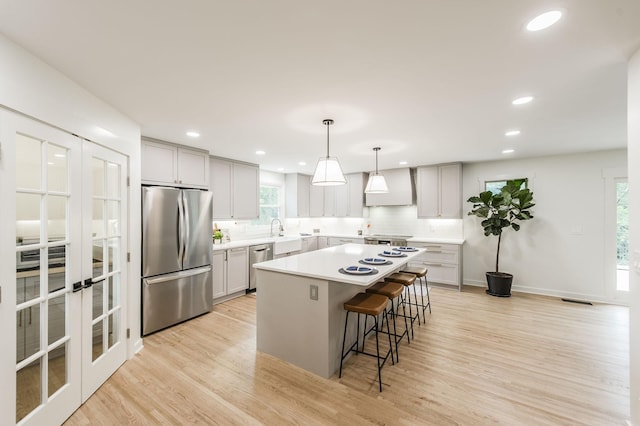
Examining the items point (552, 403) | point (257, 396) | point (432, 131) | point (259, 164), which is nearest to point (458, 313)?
point (552, 403)

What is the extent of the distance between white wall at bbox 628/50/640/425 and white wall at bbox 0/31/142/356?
369 centimetres

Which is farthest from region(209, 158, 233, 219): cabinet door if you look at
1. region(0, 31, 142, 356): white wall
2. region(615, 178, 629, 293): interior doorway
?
region(615, 178, 629, 293): interior doorway

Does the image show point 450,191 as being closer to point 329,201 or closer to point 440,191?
point 440,191

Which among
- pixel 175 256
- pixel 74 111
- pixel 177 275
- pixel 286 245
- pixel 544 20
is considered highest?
pixel 544 20

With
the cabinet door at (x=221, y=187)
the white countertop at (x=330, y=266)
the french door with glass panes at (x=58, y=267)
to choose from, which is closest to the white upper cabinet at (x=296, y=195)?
the cabinet door at (x=221, y=187)

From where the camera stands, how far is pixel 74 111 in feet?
6.52

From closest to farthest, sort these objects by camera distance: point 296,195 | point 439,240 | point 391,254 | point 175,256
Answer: point 391,254 < point 175,256 < point 439,240 < point 296,195

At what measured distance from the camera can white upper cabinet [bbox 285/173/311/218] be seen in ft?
21.2

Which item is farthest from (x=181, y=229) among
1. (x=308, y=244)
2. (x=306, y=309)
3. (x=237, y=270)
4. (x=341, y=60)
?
(x=308, y=244)

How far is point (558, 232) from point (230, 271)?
5782 millimetres

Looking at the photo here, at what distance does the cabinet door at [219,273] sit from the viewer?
4.29 metres

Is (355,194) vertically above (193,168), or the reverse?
(193,168)

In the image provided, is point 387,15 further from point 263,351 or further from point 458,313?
point 458,313

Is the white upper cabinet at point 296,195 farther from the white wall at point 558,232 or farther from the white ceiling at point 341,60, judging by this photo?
the white wall at point 558,232
